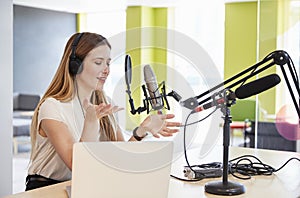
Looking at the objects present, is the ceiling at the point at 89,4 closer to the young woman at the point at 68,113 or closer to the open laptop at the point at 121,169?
the young woman at the point at 68,113

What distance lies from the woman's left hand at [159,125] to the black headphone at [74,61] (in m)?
0.36

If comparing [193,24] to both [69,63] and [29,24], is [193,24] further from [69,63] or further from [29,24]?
[69,63]

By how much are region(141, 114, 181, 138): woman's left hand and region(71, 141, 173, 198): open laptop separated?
0.24m

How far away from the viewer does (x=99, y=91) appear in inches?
77.1

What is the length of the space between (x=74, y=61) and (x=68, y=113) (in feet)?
0.69

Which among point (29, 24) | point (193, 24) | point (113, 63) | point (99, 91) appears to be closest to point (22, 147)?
point (29, 24)

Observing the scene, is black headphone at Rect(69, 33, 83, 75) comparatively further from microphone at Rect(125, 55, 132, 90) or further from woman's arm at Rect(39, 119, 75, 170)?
microphone at Rect(125, 55, 132, 90)

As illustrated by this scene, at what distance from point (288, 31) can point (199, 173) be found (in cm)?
328

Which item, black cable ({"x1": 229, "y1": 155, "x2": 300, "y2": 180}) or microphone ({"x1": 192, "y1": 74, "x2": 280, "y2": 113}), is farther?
black cable ({"x1": 229, "y1": 155, "x2": 300, "y2": 180})

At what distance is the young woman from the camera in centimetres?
172

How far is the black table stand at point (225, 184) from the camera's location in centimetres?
144

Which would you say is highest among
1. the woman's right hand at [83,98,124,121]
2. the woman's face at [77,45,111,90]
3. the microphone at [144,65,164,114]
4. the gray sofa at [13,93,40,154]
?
the woman's face at [77,45,111,90]

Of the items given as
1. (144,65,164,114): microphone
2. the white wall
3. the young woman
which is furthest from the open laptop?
the white wall

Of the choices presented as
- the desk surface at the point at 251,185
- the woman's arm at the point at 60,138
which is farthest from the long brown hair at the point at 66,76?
the desk surface at the point at 251,185
